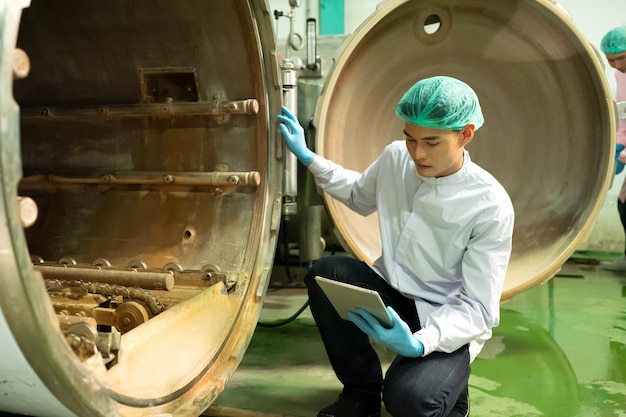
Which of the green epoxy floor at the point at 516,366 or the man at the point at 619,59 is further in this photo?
the man at the point at 619,59

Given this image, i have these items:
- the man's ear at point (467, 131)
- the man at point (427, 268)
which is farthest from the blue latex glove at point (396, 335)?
the man's ear at point (467, 131)

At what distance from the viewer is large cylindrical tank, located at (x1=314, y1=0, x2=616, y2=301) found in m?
2.09

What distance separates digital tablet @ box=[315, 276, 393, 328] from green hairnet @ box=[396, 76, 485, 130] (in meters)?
0.43

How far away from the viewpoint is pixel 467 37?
2.41 metres

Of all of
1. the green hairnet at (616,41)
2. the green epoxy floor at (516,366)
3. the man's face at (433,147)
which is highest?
the green hairnet at (616,41)

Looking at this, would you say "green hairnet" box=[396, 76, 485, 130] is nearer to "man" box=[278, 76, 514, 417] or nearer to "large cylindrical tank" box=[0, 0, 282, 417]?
"man" box=[278, 76, 514, 417]

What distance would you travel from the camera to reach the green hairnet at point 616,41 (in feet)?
9.14

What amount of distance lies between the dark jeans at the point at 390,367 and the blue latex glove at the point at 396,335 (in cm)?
7

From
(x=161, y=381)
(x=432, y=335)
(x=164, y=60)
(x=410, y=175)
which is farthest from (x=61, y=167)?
(x=432, y=335)

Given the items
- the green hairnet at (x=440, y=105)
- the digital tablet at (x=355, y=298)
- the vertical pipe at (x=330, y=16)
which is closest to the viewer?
the digital tablet at (x=355, y=298)

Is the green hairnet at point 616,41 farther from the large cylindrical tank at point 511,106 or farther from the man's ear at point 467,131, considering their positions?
the man's ear at point 467,131

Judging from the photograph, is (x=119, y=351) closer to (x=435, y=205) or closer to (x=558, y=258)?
(x=435, y=205)

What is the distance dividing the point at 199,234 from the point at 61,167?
1.82 ft

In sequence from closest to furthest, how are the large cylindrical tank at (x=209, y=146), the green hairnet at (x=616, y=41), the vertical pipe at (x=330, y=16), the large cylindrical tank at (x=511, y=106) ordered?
the large cylindrical tank at (x=209, y=146)
the large cylindrical tank at (x=511, y=106)
the green hairnet at (x=616, y=41)
the vertical pipe at (x=330, y=16)
